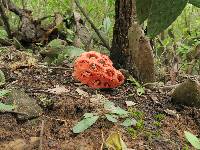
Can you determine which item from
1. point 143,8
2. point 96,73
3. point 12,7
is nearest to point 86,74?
point 96,73

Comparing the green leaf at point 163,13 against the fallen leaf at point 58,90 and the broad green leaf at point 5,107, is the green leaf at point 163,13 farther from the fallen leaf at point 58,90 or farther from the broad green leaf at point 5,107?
the fallen leaf at point 58,90

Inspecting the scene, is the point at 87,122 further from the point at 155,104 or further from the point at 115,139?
the point at 155,104

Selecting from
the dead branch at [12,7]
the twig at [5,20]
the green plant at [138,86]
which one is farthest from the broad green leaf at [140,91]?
the dead branch at [12,7]

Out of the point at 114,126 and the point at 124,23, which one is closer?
the point at 114,126

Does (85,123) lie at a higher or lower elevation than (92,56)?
lower

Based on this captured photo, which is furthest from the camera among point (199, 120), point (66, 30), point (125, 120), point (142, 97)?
point (66, 30)

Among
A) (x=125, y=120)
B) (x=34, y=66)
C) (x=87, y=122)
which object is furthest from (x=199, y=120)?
(x=34, y=66)

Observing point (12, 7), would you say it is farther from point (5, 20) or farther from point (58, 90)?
point (58, 90)

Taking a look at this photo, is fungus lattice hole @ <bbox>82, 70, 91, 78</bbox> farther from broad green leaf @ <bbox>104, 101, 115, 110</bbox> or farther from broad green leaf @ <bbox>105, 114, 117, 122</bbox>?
broad green leaf @ <bbox>105, 114, 117, 122</bbox>
